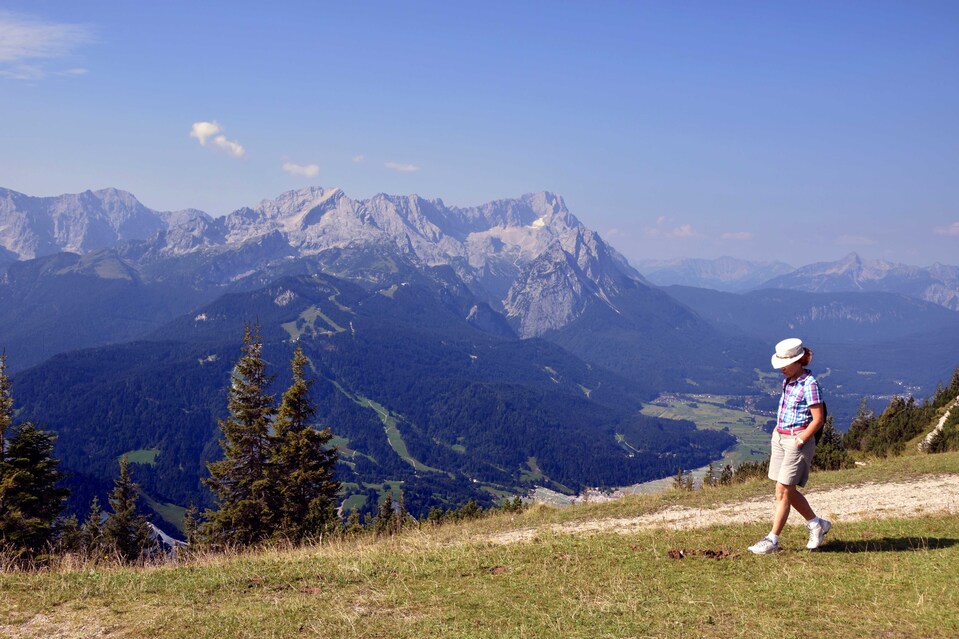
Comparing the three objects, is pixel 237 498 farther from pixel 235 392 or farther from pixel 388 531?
pixel 388 531

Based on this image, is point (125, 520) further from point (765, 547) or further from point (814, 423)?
point (814, 423)

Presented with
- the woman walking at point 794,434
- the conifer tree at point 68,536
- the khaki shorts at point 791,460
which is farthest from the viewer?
the conifer tree at point 68,536

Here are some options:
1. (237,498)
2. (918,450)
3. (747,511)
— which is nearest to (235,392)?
(237,498)

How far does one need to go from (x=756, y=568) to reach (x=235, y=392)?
3059 cm

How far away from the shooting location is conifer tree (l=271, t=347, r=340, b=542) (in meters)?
31.2

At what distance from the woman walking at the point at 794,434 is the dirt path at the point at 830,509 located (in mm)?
3357

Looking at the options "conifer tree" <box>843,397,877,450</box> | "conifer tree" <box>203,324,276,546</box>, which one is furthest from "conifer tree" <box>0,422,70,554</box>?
"conifer tree" <box>843,397,877,450</box>

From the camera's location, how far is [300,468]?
32156mm

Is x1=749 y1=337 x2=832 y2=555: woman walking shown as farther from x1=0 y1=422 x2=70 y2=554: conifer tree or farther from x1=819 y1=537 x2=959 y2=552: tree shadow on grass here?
x1=0 y1=422 x2=70 y2=554: conifer tree

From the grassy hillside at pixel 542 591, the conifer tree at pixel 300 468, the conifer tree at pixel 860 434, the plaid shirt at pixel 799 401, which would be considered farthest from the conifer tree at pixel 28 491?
the conifer tree at pixel 860 434

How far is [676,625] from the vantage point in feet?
26.8

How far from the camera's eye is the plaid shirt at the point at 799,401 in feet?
34.2

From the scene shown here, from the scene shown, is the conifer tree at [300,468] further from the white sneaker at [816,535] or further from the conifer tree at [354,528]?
the white sneaker at [816,535]

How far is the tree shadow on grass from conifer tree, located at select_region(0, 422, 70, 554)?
30879mm
